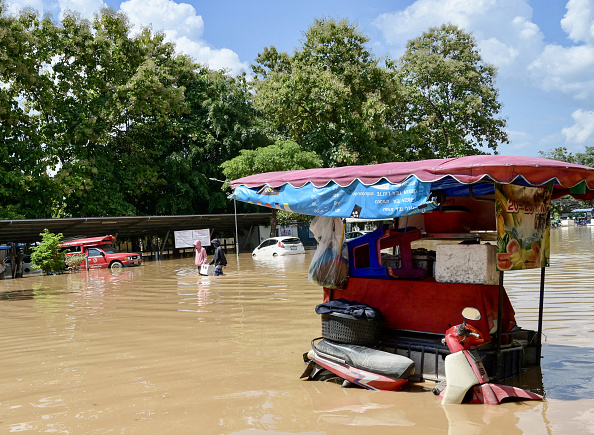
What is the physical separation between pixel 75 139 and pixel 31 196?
4931 mm

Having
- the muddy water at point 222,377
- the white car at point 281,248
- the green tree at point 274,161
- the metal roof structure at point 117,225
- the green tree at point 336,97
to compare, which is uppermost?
the green tree at point 336,97

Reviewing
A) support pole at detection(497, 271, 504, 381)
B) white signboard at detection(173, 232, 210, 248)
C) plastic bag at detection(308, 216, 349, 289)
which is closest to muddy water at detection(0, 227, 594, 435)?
support pole at detection(497, 271, 504, 381)

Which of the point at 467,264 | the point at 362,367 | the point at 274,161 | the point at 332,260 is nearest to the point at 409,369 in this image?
the point at 362,367

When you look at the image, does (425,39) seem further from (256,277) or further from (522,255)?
(522,255)

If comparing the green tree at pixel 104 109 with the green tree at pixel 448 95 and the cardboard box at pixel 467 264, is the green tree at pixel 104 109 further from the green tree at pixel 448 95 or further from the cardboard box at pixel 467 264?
the cardboard box at pixel 467 264

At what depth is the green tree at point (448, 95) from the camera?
45.2 meters

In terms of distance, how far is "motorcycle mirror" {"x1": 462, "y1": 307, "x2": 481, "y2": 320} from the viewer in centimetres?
608

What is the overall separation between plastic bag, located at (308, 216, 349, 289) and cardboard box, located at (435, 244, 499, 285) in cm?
132

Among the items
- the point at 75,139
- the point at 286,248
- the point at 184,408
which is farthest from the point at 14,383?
the point at 75,139

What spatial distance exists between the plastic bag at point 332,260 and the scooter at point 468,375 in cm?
181

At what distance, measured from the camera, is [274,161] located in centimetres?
3484

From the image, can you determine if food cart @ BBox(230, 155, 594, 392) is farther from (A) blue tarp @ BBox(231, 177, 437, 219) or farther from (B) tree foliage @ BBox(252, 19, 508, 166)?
(B) tree foliage @ BBox(252, 19, 508, 166)

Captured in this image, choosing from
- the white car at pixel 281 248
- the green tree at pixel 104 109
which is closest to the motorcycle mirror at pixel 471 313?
the white car at pixel 281 248

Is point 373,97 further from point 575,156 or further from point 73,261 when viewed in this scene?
point 575,156
